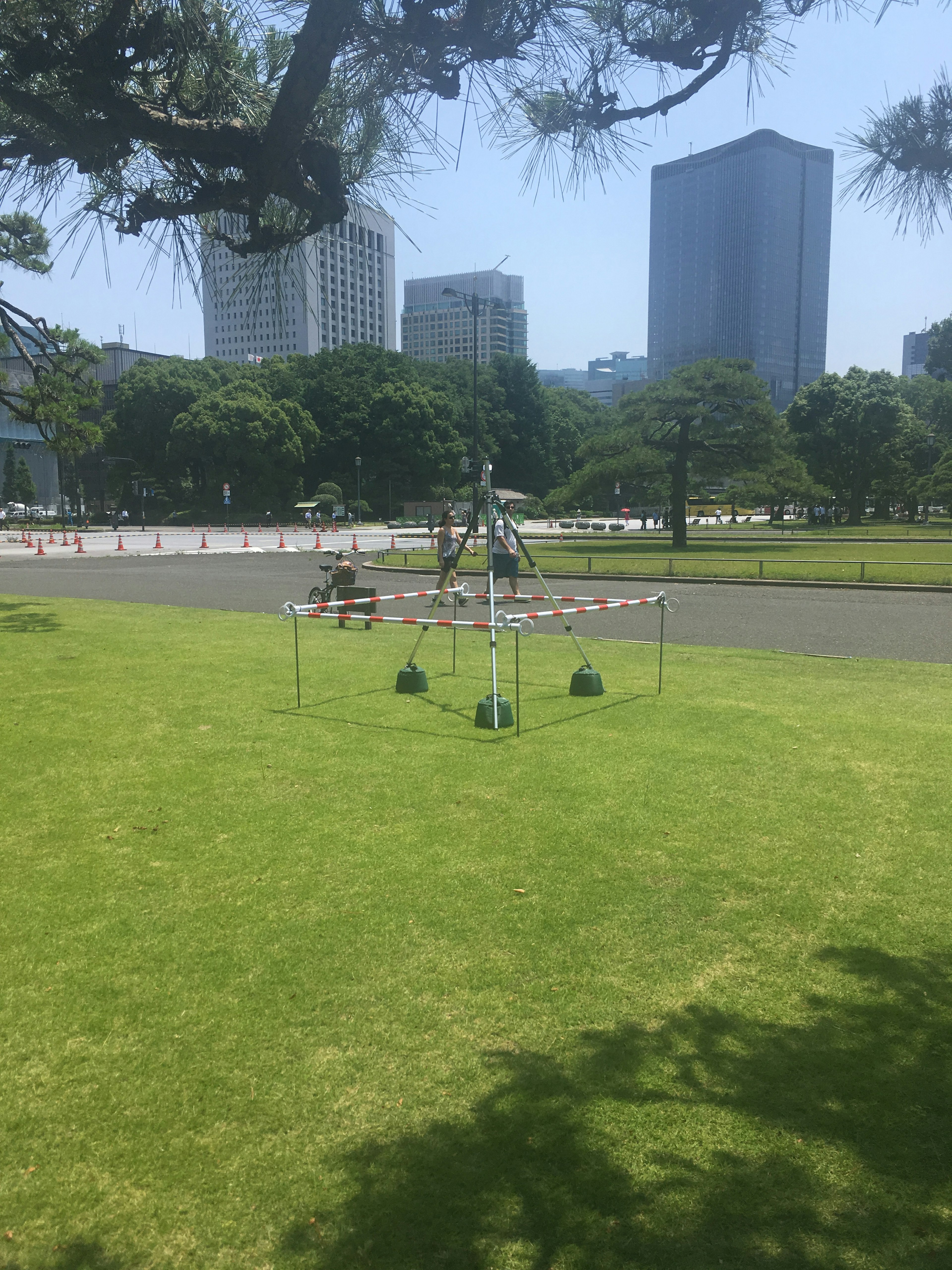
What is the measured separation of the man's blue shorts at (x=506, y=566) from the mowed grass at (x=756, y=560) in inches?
333

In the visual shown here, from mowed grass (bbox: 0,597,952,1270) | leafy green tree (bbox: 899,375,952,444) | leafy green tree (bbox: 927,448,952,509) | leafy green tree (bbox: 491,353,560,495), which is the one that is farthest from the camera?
leafy green tree (bbox: 491,353,560,495)

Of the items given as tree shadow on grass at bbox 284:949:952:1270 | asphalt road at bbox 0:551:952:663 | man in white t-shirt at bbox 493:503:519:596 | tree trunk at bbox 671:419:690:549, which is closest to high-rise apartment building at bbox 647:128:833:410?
tree shadow on grass at bbox 284:949:952:1270

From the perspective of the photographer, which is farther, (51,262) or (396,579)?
(396,579)

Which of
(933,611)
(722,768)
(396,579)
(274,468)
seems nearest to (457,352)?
(274,468)

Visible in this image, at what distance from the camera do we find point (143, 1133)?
2.95 metres

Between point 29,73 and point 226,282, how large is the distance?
42.0 inches

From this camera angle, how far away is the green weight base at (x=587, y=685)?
9539mm

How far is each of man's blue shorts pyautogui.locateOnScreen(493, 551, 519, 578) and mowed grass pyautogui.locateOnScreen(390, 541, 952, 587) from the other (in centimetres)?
845

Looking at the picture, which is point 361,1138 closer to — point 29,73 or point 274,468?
point 29,73

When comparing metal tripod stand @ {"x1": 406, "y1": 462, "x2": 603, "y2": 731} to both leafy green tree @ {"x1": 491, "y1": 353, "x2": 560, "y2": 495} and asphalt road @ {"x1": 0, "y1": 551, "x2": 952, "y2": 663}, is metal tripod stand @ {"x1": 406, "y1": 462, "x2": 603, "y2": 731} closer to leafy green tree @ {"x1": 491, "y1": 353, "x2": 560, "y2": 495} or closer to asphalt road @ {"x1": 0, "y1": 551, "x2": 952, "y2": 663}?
asphalt road @ {"x1": 0, "y1": 551, "x2": 952, "y2": 663}

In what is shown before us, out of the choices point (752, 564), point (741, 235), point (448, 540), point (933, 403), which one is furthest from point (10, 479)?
point (741, 235)

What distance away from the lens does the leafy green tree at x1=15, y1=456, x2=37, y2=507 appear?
102m

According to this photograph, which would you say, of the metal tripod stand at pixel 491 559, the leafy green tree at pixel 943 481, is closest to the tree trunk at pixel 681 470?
the leafy green tree at pixel 943 481

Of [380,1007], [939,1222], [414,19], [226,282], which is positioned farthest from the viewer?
[226,282]
